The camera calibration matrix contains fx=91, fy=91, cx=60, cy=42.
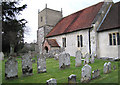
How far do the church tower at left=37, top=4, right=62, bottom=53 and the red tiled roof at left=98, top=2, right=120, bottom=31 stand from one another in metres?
13.7

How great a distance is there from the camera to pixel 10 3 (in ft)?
71.4

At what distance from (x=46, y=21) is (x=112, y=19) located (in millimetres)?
15145

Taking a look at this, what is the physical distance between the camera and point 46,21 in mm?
22719

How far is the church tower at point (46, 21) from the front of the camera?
74.1 ft

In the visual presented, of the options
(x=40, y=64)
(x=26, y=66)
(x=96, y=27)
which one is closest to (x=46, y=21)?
(x=96, y=27)

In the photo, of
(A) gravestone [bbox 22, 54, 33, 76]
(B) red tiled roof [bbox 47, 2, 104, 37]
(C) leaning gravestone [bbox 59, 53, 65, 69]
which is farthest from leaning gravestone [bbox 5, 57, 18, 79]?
(B) red tiled roof [bbox 47, 2, 104, 37]

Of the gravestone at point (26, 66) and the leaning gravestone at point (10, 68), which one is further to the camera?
the gravestone at point (26, 66)

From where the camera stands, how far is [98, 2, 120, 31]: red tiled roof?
10.7m

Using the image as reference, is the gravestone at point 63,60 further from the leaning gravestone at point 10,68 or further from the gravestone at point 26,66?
the leaning gravestone at point 10,68

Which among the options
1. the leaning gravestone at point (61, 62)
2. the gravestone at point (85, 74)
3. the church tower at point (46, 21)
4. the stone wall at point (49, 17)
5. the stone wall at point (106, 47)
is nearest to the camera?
the gravestone at point (85, 74)

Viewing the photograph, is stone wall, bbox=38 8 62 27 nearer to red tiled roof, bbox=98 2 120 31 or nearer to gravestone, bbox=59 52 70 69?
red tiled roof, bbox=98 2 120 31

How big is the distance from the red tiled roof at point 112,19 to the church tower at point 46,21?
13.7 metres

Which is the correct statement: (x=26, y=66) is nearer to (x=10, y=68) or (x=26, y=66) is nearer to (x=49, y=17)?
(x=10, y=68)

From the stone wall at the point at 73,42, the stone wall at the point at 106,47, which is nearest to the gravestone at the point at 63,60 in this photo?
the stone wall at the point at 106,47
